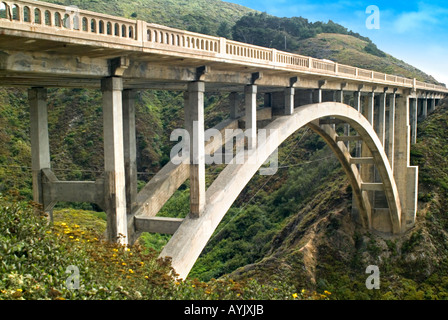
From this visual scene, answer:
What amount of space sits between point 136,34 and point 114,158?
271 centimetres

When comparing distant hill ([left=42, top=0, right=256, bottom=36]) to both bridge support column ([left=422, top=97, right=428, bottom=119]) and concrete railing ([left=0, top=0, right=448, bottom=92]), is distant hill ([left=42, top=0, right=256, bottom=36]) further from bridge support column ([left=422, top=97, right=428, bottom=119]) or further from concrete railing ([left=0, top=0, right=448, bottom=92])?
concrete railing ([left=0, top=0, right=448, bottom=92])

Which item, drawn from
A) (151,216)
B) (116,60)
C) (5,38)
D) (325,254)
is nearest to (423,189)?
(325,254)

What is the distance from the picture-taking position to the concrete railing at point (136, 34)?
8000mm

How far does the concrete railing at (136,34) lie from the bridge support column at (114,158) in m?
1.16

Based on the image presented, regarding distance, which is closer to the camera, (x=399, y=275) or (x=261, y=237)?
(x=399, y=275)

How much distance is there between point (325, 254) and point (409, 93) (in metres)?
13.6

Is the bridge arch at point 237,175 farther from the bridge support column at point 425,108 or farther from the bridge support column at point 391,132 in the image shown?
the bridge support column at point 425,108

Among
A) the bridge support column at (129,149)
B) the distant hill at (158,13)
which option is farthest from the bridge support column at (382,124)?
the distant hill at (158,13)

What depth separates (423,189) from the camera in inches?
1318

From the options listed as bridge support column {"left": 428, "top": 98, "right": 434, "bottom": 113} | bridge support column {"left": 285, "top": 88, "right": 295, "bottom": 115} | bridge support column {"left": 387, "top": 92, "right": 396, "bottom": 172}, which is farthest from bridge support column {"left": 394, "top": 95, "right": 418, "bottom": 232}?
bridge support column {"left": 285, "top": 88, "right": 295, "bottom": 115}

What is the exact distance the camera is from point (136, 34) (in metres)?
10.2

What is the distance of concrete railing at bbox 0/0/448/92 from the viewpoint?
8000 millimetres

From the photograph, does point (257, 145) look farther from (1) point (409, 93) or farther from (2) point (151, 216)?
(1) point (409, 93)

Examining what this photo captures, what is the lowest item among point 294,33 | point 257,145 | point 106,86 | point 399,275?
point 399,275
